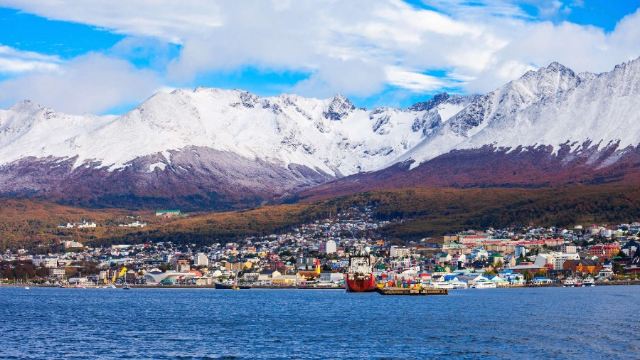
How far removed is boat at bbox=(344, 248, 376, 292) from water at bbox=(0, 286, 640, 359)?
118ft

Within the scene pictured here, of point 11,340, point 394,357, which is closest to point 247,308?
point 11,340

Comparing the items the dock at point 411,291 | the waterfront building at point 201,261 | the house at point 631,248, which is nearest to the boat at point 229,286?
the waterfront building at point 201,261

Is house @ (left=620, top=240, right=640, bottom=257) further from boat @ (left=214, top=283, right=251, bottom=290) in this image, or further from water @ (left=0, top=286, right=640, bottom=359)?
water @ (left=0, top=286, right=640, bottom=359)

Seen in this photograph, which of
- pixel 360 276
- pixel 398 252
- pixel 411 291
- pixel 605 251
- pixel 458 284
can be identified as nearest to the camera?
pixel 411 291

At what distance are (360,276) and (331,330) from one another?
7368 cm

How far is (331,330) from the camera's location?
73.0 meters

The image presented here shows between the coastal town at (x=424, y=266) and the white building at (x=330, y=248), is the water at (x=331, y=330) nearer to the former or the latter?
the coastal town at (x=424, y=266)

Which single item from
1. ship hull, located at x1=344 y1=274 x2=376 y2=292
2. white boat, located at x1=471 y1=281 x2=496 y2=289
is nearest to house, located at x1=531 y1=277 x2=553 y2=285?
white boat, located at x1=471 y1=281 x2=496 y2=289

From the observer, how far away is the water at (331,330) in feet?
193

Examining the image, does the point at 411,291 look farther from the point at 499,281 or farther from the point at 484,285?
the point at 499,281

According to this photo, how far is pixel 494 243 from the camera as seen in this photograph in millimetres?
187500

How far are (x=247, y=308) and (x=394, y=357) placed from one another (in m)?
46.2

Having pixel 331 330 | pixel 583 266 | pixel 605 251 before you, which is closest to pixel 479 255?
pixel 605 251

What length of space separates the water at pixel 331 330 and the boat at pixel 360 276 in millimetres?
35942
